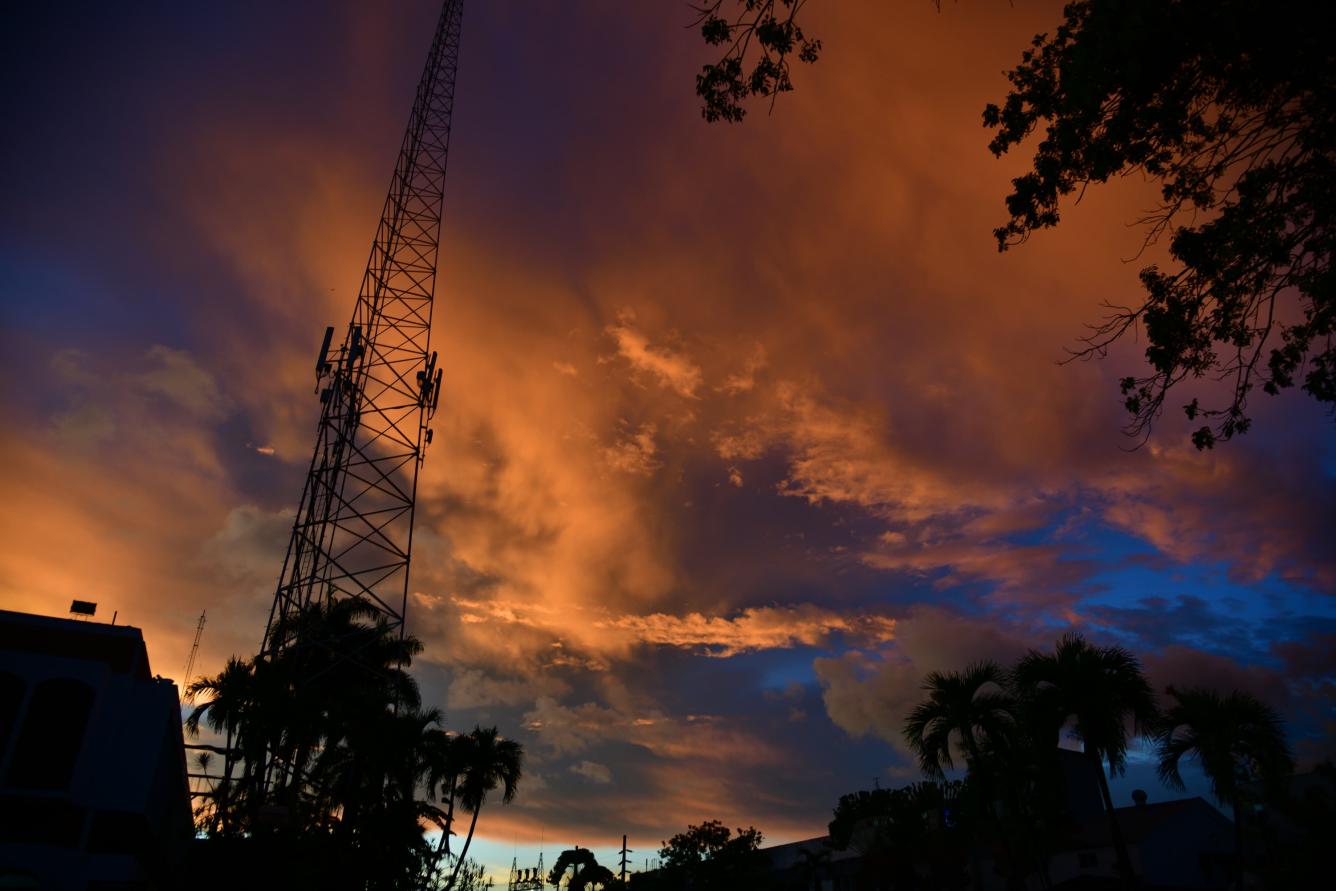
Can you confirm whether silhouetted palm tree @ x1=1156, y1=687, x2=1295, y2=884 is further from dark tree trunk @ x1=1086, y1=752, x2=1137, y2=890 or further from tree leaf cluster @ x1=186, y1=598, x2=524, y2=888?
tree leaf cluster @ x1=186, y1=598, x2=524, y2=888

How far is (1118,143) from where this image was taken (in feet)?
41.0

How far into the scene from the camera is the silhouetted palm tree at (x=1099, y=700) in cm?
2148

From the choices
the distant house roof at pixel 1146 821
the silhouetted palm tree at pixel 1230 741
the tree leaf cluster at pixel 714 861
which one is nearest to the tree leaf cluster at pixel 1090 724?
the silhouetted palm tree at pixel 1230 741

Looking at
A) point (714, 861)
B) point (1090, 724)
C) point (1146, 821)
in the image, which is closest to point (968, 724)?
point (1090, 724)

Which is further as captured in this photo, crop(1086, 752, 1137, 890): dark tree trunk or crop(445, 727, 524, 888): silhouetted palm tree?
crop(445, 727, 524, 888): silhouetted palm tree

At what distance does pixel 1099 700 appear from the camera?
21.5 metres

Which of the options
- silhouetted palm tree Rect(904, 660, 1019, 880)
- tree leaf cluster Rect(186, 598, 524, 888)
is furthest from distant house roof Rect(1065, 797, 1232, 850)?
tree leaf cluster Rect(186, 598, 524, 888)

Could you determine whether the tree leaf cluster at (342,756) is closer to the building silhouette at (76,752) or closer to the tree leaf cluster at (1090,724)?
the building silhouette at (76,752)

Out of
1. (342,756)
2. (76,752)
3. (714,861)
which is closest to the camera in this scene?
(76,752)

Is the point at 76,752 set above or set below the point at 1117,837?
above

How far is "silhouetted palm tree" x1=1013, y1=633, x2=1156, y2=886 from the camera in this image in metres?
21.5

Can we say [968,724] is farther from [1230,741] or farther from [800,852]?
[800,852]

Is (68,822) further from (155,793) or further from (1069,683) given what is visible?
(1069,683)

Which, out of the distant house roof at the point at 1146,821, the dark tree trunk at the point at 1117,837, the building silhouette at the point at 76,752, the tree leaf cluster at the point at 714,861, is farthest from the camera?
the tree leaf cluster at the point at 714,861
